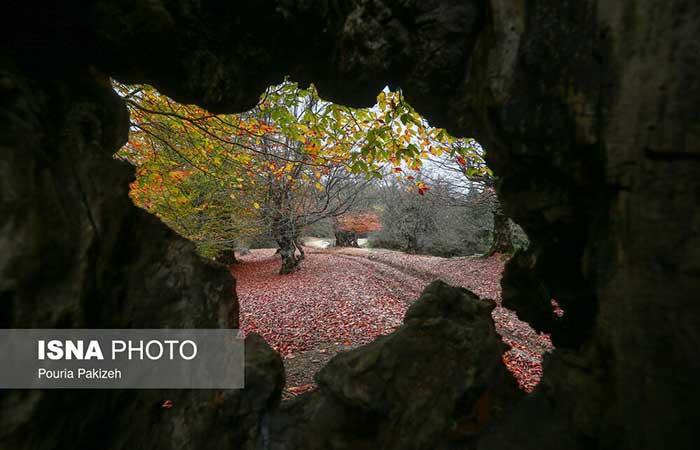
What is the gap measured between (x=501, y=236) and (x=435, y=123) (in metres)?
11.9

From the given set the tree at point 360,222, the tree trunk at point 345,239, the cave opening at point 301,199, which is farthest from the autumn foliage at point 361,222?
the cave opening at point 301,199

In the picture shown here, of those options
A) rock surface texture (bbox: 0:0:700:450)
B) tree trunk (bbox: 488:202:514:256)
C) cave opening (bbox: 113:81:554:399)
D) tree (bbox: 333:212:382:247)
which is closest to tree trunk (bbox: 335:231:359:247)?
tree (bbox: 333:212:382:247)

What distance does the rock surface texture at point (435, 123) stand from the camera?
4.20 feet

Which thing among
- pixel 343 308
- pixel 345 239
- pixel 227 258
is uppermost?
pixel 227 258

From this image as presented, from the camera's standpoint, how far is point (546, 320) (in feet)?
7.63

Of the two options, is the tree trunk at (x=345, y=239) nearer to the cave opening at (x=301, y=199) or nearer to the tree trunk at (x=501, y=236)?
the cave opening at (x=301, y=199)

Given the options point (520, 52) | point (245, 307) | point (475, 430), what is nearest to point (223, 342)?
point (475, 430)

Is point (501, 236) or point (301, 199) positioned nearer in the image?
point (301, 199)

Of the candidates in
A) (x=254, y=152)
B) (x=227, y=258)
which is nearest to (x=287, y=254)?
(x=227, y=258)

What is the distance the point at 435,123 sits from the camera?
2580 mm

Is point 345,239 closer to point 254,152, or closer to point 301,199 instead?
point 301,199

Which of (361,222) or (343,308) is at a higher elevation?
(361,222)

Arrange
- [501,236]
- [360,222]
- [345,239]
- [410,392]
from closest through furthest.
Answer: [410,392] → [501,236] → [360,222] → [345,239]

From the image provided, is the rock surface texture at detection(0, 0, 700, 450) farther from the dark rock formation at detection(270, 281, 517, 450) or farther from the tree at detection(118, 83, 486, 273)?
the tree at detection(118, 83, 486, 273)
